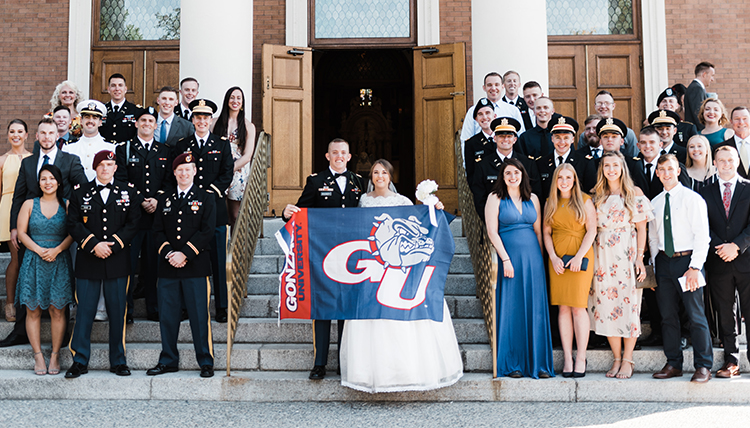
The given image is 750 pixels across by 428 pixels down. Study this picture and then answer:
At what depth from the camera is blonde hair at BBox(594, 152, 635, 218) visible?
5441 millimetres

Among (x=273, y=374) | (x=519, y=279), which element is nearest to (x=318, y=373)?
(x=273, y=374)

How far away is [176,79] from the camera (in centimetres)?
1057

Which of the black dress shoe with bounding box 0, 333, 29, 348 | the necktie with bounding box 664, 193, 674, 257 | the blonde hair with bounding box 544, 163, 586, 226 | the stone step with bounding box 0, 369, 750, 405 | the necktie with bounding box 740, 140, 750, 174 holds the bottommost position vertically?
the stone step with bounding box 0, 369, 750, 405

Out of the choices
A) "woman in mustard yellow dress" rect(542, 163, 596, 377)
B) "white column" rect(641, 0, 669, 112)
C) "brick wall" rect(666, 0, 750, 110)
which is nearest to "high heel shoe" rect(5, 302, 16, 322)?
"woman in mustard yellow dress" rect(542, 163, 596, 377)

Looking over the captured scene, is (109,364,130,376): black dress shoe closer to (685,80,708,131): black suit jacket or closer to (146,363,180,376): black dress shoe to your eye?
(146,363,180,376): black dress shoe

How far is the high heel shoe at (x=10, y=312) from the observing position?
20.2 ft

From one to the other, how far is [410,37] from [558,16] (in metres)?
2.54

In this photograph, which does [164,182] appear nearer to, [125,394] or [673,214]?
[125,394]

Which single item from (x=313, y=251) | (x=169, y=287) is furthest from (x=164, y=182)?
(x=313, y=251)

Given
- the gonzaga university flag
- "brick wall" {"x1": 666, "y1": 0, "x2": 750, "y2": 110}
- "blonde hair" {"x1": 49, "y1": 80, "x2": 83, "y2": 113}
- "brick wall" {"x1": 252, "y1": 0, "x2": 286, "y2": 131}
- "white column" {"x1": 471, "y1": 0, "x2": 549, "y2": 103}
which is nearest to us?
the gonzaga university flag

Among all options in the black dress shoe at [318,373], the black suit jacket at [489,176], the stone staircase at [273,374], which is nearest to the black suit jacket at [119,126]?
the stone staircase at [273,374]

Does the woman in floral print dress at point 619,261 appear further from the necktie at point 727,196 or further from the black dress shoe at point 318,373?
the black dress shoe at point 318,373

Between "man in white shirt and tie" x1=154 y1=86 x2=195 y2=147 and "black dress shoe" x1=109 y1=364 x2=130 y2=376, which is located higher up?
"man in white shirt and tie" x1=154 y1=86 x2=195 y2=147

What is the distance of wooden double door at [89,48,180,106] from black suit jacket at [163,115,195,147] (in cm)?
416
